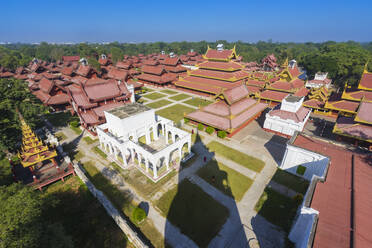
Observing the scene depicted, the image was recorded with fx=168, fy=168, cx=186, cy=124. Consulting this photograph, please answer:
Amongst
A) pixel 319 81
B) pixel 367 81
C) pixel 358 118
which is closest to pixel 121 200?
pixel 358 118

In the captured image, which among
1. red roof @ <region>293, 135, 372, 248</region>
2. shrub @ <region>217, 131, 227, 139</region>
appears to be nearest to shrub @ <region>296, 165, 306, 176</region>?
red roof @ <region>293, 135, 372, 248</region>

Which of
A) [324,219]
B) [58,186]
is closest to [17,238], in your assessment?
[58,186]

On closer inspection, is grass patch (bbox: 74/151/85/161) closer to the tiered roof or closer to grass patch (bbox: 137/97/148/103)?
the tiered roof

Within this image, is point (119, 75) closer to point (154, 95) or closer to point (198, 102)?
point (154, 95)

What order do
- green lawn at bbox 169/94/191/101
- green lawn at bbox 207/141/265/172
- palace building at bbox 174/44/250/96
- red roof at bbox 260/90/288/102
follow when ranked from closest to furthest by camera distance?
1. green lawn at bbox 207/141/265/172
2. red roof at bbox 260/90/288/102
3. palace building at bbox 174/44/250/96
4. green lawn at bbox 169/94/191/101

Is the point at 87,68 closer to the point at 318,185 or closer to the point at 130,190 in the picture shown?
the point at 130,190

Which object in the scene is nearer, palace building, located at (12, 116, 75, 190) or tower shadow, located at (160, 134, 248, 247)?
tower shadow, located at (160, 134, 248, 247)
